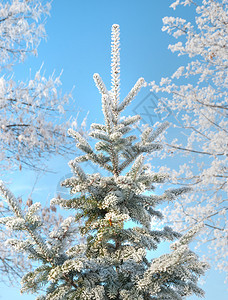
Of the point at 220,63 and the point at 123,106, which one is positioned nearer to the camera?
the point at 123,106

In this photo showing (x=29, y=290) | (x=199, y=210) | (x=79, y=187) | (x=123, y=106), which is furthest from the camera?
(x=199, y=210)

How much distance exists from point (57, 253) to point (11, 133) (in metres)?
3.19

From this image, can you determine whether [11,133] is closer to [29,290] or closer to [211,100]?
[29,290]

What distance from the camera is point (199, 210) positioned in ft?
20.0

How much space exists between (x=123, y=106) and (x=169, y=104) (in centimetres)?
486

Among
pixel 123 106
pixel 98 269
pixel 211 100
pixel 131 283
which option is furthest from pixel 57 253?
pixel 211 100

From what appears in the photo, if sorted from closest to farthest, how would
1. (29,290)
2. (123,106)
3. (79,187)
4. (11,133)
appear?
(29,290), (79,187), (123,106), (11,133)

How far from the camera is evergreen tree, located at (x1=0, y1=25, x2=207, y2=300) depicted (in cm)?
143

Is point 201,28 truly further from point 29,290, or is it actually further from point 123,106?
point 29,290

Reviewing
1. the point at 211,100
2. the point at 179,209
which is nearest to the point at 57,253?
the point at 179,209

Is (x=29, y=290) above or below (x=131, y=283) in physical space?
above

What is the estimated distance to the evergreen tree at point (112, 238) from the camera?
1429 mm

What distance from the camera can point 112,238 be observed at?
1.98 metres

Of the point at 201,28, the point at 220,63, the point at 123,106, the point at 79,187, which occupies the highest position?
the point at 201,28
